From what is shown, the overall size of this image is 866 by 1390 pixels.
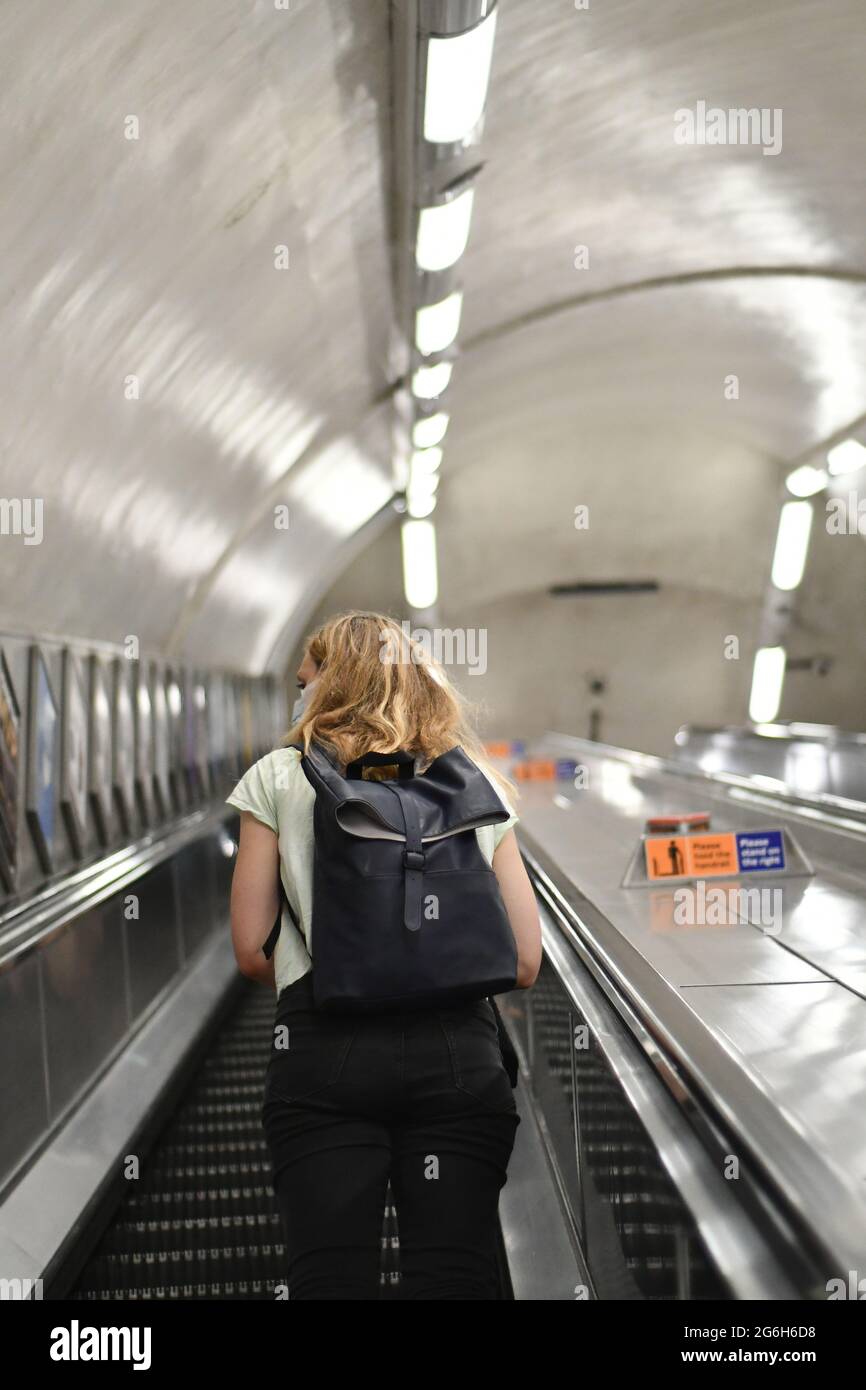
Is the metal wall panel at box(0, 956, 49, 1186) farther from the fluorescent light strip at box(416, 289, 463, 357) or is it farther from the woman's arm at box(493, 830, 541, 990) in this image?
the fluorescent light strip at box(416, 289, 463, 357)

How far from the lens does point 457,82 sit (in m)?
5.62

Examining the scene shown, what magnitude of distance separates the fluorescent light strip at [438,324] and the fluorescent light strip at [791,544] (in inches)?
526

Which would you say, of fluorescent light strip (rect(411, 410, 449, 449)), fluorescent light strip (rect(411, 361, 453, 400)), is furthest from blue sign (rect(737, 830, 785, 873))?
fluorescent light strip (rect(411, 410, 449, 449))

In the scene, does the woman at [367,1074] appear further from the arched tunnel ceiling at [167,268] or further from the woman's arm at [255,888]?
the arched tunnel ceiling at [167,268]

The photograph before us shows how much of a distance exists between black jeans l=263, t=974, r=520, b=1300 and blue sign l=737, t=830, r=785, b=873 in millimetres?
3022

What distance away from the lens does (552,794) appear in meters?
10.8

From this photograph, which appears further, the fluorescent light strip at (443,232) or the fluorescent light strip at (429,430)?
the fluorescent light strip at (429,430)

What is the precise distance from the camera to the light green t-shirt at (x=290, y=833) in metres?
2.63

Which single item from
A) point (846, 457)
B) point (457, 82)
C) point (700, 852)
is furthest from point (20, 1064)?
→ point (846, 457)

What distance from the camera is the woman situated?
7.88 feet

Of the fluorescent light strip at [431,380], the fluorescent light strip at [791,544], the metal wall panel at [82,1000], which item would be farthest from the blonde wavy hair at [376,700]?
the fluorescent light strip at [791,544]

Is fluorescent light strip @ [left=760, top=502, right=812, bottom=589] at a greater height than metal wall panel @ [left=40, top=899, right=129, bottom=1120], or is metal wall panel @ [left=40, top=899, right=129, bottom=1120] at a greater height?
fluorescent light strip @ [left=760, top=502, right=812, bottom=589]

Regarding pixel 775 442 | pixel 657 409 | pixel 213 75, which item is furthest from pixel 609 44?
pixel 775 442
